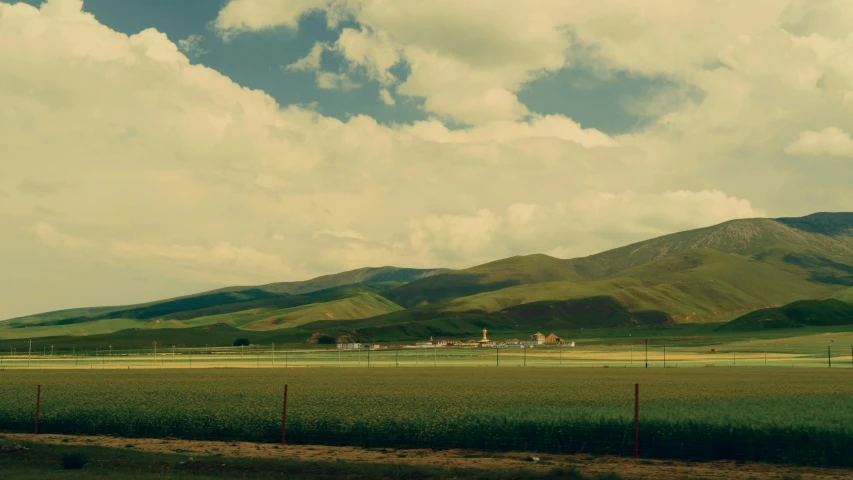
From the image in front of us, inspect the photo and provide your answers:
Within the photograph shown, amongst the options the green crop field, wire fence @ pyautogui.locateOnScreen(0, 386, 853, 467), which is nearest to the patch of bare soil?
wire fence @ pyautogui.locateOnScreen(0, 386, 853, 467)

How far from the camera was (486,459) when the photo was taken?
1202 inches

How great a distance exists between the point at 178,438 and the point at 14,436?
26.0 ft

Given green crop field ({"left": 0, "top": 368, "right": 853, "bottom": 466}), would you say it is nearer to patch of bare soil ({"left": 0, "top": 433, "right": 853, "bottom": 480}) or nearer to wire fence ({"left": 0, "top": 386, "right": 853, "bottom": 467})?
wire fence ({"left": 0, "top": 386, "right": 853, "bottom": 467})

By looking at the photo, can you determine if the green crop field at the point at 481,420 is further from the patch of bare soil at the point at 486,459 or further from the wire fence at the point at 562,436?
the patch of bare soil at the point at 486,459

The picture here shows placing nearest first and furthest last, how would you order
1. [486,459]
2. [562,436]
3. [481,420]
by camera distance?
[486,459], [562,436], [481,420]

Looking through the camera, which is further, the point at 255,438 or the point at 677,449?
the point at 255,438

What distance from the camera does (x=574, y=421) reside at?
36125 mm

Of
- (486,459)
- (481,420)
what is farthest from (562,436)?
(481,420)

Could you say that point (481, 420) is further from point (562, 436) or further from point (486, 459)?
point (486, 459)

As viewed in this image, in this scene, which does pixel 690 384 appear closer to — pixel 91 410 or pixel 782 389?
pixel 782 389

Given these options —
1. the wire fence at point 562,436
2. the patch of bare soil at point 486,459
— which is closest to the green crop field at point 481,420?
the wire fence at point 562,436

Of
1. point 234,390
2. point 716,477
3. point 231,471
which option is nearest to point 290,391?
point 234,390

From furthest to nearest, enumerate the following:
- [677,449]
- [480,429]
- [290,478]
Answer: [480,429] < [677,449] < [290,478]

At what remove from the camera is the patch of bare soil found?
90.0 feet
